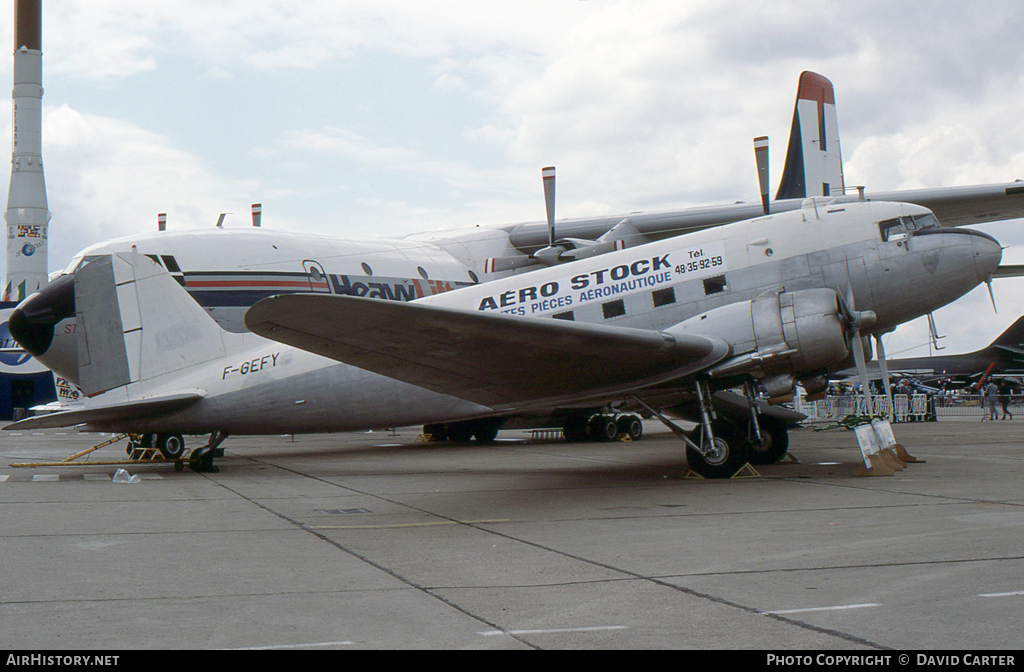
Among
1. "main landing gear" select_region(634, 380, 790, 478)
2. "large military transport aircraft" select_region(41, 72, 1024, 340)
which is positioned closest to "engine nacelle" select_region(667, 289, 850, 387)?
"main landing gear" select_region(634, 380, 790, 478)

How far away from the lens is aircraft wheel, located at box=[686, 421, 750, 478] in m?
11.8

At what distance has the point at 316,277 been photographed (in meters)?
21.4

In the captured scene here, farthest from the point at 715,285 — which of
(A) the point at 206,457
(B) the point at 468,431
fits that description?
(B) the point at 468,431

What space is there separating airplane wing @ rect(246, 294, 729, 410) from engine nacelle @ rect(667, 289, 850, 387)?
0.30m

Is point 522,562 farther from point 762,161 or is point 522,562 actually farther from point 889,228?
point 762,161

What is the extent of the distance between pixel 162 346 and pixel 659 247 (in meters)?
8.57

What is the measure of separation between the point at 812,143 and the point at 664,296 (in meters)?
23.1

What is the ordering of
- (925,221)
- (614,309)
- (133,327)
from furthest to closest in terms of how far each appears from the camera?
(133,327) < (614,309) < (925,221)

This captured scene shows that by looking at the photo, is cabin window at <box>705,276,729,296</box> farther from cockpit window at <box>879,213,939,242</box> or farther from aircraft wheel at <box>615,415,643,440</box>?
aircraft wheel at <box>615,415,643,440</box>

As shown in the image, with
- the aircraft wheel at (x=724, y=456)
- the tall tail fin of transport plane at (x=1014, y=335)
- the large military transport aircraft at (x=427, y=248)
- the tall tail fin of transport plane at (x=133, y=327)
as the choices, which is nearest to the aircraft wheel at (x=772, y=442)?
the aircraft wheel at (x=724, y=456)

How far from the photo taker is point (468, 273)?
88.4 ft

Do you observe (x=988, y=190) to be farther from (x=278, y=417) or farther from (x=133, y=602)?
(x=133, y=602)
